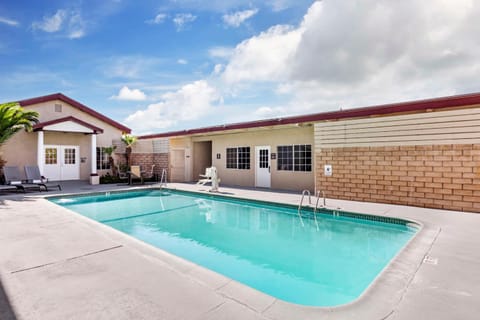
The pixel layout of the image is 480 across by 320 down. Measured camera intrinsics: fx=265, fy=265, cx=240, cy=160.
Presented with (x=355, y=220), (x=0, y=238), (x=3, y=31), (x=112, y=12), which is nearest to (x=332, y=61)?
(x=355, y=220)

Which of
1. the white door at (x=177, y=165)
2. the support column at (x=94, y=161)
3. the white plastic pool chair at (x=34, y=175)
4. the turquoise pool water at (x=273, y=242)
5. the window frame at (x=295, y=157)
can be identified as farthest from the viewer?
the white door at (x=177, y=165)

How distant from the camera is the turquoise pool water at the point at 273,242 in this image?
13.2 feet

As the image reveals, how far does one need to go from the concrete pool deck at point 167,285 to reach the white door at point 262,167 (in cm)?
871

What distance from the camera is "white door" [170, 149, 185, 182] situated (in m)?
16.7

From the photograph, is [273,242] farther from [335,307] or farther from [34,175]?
[34,175]

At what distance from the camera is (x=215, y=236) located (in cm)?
637

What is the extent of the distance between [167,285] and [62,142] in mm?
15727

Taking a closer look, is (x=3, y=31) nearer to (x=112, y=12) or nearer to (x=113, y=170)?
(x=112, y=12)

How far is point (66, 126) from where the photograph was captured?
46.9ft

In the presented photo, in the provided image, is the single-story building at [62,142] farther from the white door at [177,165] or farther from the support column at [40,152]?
the white door at [177,165]

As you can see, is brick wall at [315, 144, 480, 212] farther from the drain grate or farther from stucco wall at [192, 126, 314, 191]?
the drain grate

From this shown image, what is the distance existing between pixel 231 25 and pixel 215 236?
27.0 ft

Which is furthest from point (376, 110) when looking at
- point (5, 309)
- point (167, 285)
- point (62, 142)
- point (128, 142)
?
point (62, 142)

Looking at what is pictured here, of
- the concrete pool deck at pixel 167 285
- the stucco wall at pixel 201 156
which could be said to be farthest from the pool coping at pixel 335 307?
the stucco wall at pixel 201 156
